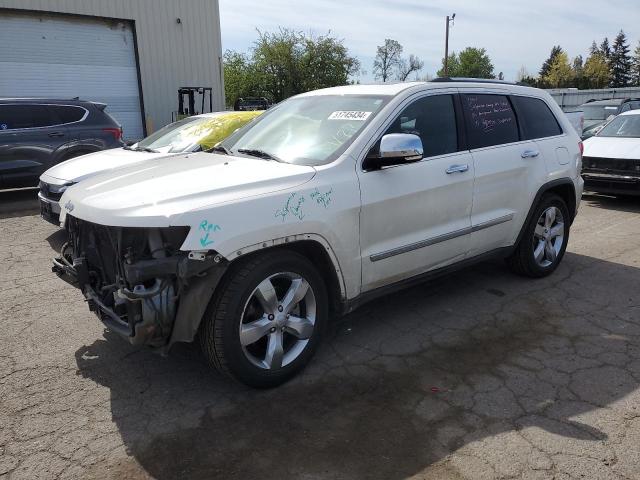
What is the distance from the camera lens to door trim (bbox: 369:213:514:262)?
142 inches

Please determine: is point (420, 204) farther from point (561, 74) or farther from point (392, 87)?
point (561, 74)

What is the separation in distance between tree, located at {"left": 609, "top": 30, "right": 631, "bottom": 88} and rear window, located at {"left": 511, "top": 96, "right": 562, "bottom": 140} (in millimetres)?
91133

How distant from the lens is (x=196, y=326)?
9.39 feet

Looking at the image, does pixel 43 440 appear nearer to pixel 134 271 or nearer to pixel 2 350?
pixel 134 271

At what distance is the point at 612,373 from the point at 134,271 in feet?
9.83

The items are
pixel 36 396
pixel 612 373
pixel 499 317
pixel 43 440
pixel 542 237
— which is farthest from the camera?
pixel 542 237

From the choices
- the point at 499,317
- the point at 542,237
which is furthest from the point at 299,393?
the point at 542,237

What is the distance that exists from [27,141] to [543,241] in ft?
27.3

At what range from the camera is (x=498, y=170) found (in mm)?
4395

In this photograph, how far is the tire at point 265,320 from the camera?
292 cm

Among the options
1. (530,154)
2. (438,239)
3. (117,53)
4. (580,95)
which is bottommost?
(438,239)

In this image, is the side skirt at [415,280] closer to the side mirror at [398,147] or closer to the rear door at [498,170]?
the rear door at [498,170]

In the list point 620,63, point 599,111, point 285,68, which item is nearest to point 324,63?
point 285,68

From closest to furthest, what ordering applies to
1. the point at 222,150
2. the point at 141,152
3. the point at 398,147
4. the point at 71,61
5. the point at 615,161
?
the point at 398,147 < the point at 222,150 < the point at 141,152 < the point at 615,161 < the point at 71,61
